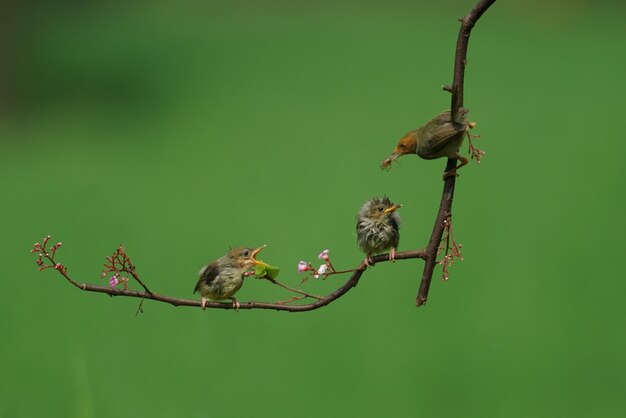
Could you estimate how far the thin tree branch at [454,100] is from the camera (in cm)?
107

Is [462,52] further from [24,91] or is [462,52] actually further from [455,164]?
[24,91]

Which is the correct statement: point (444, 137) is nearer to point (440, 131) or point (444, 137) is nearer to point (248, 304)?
point (440, 131)

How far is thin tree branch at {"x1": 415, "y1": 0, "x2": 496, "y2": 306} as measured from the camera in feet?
3.52

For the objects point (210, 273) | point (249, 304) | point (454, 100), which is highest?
point (454, 100)

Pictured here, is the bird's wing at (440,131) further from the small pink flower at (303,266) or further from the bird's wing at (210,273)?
A: the bird's wing at (210,273)

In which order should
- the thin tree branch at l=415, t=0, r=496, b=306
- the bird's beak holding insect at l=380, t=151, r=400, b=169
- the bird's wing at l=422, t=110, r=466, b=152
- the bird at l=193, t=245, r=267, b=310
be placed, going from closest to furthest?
the thin tree branch at l=415, t=0, r=496, b=306 < the bird's wing at l=422, t=110, r=466, b=152 < the bird's beak holding insect at l=380, t=151, r=400, b=169 < the bird at l=193, t=245, r=267, b=310

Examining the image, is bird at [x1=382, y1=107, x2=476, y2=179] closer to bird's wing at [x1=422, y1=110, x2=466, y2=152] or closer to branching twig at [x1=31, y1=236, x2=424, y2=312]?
bird's wing at [x1=422, y1=110, x2=466, y2=152]

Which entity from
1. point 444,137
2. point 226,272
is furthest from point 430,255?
point 226,272

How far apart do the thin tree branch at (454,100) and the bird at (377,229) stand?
0.43 meters

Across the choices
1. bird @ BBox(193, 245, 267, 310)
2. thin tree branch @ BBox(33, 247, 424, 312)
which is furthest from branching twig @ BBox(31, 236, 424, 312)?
bird @ BBox(193, 245, 267, 310)

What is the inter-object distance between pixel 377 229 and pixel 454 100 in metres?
0.52

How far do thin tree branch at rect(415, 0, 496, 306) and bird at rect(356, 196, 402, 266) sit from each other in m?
0.43

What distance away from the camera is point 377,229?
157 cm

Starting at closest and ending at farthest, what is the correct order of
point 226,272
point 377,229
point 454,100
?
point 454,100 < point 377,229 < point 226,272
